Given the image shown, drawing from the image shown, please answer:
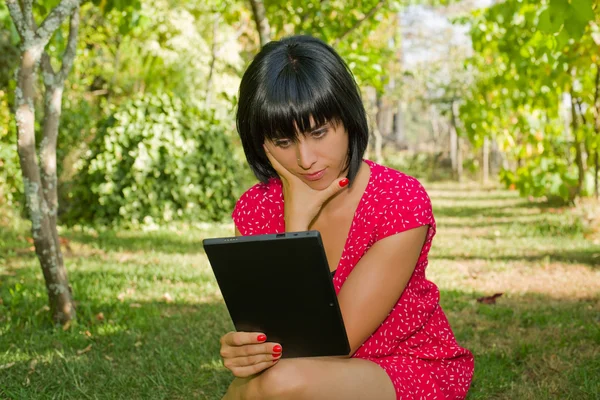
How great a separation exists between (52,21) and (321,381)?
276 centimetres

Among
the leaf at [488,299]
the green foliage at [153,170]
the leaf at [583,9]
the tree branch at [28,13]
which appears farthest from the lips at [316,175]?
the green foliage at [153,170]

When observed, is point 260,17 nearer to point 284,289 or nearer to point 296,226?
point 296,226

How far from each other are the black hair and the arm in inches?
15.4

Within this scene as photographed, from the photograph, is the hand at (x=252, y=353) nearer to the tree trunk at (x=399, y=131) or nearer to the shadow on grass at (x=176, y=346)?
the shadow on grass at (x=176, y=346)

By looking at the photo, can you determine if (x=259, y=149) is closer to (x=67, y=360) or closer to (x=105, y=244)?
(x=67, y=360)

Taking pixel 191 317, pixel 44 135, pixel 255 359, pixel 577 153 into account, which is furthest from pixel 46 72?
pixel 577 153

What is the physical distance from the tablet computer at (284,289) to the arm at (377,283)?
10cm

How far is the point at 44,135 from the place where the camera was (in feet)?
13.9

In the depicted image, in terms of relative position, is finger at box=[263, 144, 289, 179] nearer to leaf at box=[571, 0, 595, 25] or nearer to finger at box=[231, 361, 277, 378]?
finger at box=[231, 361, 277, 378]

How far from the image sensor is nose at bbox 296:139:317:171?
Answer: 222cm

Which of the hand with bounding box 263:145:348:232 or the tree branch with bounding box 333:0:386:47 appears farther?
the tree branch with bounding box 333:0:386:47

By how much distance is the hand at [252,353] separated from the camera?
2.09m

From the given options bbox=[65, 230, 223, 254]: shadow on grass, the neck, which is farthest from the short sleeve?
bbox=[65, 230, 223, 254]: shadow on grass

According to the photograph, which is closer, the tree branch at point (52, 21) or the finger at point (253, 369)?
the finger at point (253, 369)
